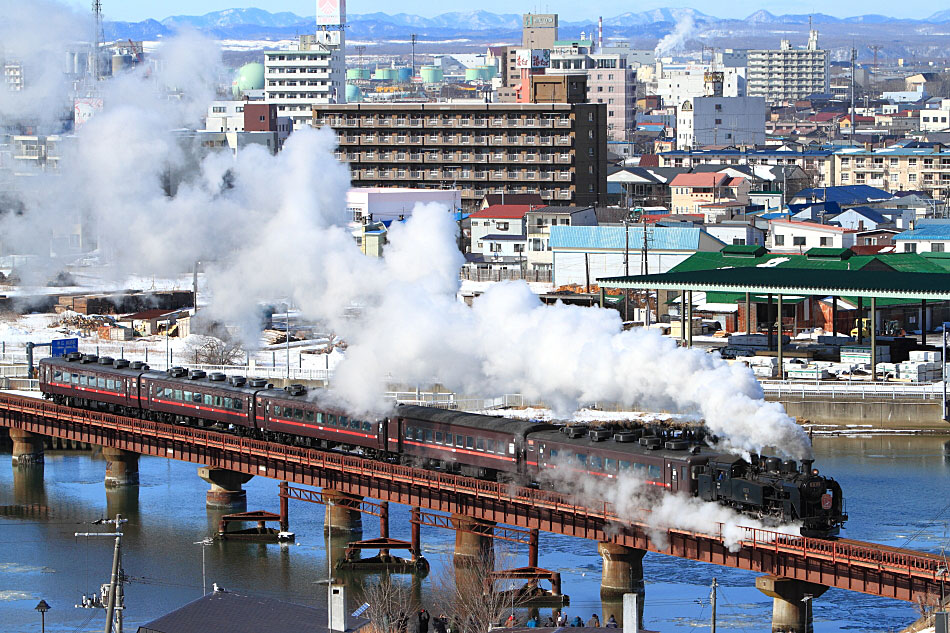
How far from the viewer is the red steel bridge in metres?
41.8

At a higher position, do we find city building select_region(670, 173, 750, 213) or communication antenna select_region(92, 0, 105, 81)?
communication antenna select_region(92, 0, 105, 81)

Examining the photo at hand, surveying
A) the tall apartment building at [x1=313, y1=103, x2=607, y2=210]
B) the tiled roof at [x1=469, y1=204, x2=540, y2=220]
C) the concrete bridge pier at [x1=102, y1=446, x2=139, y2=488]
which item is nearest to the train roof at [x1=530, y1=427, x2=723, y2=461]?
the concrete bridge pier at [x1=102, y1=446, x2=139, y2=488]

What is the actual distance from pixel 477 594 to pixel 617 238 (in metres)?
66.3

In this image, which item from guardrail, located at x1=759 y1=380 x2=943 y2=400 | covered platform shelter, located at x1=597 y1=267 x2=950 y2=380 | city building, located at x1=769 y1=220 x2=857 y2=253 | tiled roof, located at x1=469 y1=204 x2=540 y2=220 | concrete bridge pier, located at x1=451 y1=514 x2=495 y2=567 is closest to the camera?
concrete bridge pier, located at x1=451 y1=514 x2=495 y2=567

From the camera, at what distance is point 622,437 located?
157 ft

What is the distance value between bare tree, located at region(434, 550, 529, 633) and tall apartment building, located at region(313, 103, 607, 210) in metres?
93.8

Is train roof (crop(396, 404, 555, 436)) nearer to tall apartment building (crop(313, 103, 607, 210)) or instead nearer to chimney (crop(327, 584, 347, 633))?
chimney (crop(327, 584, 347, 633))

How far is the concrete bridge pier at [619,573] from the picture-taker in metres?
49.7

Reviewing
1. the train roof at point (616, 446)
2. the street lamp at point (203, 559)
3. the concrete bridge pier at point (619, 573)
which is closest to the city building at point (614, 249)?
the street lamp at point (203, 559)

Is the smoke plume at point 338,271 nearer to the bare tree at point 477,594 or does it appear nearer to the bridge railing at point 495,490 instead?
the bridge railing at point 495,490

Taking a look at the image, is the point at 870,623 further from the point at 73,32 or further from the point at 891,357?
the point at 73,32

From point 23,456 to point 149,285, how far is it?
39.4m

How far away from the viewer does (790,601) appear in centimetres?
4528

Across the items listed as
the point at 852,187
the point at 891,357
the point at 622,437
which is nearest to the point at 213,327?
the point at 891,357
